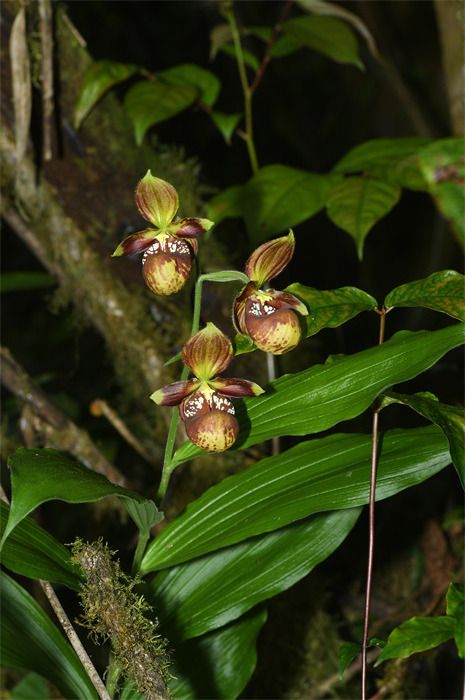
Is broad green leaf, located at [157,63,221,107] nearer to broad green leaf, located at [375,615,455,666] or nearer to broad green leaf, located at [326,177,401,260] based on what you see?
broad green leaf, located at [326,177,401,260]

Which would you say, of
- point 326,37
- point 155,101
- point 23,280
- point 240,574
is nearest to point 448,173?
point 240,574

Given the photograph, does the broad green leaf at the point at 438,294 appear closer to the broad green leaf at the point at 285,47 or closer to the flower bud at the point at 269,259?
the flower bud at the point at 269,259

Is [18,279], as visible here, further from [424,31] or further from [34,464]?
[424,31]

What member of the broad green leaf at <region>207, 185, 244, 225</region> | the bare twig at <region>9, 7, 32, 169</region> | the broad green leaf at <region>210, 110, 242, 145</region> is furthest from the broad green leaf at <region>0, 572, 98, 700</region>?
the broad green leaf at <region>210, 110, 242, 145</region>

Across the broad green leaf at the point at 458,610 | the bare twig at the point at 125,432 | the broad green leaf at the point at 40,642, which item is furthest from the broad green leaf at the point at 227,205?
the broad green leaf at the point at 458,610

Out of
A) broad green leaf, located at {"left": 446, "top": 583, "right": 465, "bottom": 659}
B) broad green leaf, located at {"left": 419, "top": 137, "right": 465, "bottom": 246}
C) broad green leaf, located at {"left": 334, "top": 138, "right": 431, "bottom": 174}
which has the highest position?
broad green leaf, located at {"left": 419, "top": 137, "right": 465, "bottom": 246}

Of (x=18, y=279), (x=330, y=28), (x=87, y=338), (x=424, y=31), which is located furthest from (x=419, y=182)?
(x=424, y=31)
